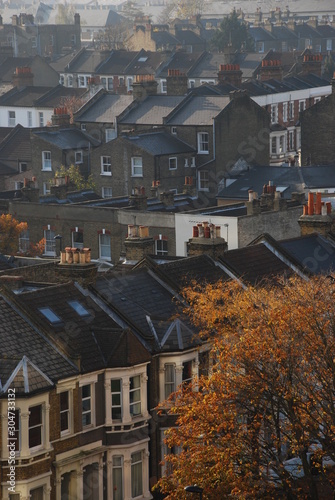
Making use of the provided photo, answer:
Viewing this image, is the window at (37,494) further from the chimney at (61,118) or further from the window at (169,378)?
the chimney at (61,118)

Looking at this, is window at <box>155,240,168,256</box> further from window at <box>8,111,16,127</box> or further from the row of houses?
window at <box>8,111,16,127</box>

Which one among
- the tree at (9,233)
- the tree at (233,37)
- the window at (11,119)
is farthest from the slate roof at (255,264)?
the tree at (233,37)

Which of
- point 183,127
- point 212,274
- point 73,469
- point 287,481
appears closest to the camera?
point 287,481

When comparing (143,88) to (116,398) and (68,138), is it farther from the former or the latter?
(116,398)

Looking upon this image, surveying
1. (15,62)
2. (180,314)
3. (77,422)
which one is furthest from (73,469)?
(15,62)

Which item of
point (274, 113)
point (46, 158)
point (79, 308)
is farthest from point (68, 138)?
point (79, 308)

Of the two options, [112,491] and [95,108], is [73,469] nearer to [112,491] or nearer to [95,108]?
[112,491]
